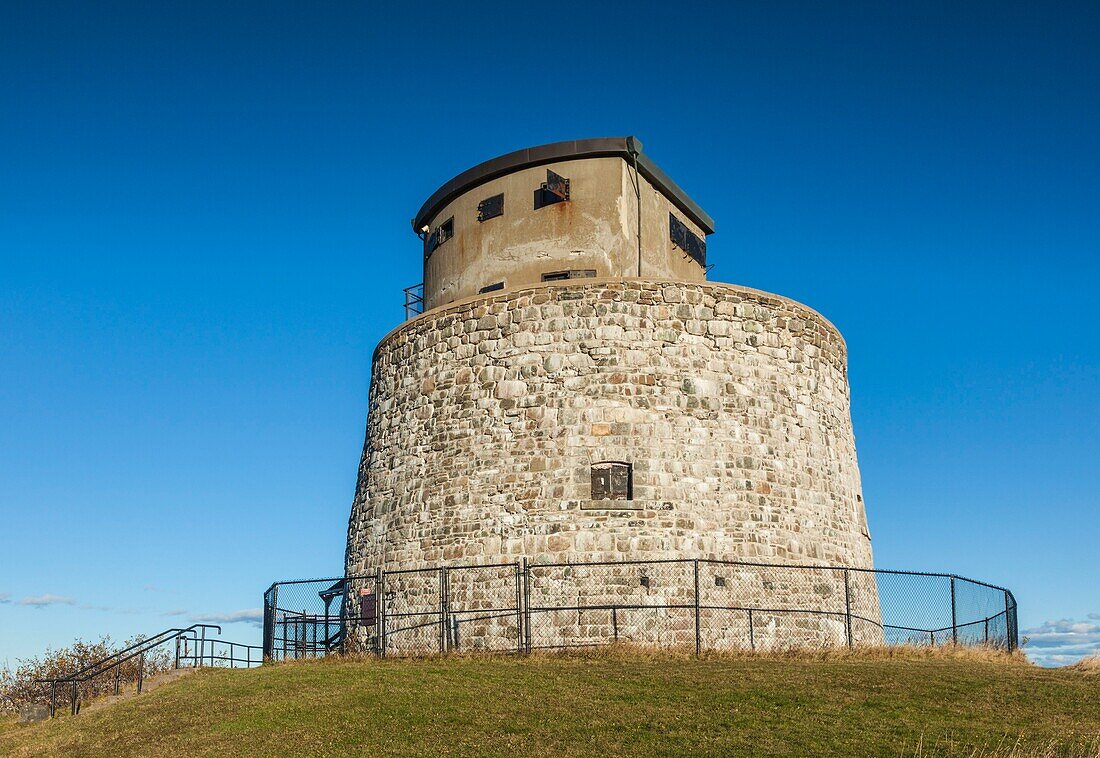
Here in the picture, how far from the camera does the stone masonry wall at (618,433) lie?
22.8m

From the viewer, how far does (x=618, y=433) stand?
75.7ft

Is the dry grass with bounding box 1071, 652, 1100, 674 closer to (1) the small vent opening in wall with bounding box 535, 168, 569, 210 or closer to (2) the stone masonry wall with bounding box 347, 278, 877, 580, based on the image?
(2) the stone masonry wall with bounding box 347, 278, 877, 580

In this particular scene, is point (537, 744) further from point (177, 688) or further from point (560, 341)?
point (560, 341)

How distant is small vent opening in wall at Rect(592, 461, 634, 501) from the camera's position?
74.5ft

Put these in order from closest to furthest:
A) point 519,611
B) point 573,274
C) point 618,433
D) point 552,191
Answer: point 519,611
point 618,433
point 573,274
point 552,191

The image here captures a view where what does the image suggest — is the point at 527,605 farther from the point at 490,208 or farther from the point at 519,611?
the point at 490,208

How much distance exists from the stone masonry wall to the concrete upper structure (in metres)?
1.94

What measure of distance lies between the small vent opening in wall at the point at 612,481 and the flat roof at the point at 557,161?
772 cm

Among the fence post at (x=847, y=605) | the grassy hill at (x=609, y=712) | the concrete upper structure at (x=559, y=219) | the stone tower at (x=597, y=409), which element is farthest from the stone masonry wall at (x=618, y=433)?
the grassy hill at (x=609, y=712)

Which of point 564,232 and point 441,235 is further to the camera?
point 441,235

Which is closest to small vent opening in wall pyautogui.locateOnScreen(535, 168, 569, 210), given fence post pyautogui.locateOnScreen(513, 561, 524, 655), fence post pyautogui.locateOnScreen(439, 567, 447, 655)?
fence post pyautogui.locateOnScreen(513, 561, 524, 655)

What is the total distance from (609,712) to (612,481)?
27.3 feet

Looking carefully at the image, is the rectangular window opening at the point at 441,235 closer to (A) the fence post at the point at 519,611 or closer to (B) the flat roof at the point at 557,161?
(B) the flat roof at the point at 557,161

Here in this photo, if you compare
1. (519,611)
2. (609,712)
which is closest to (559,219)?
(519,611)
